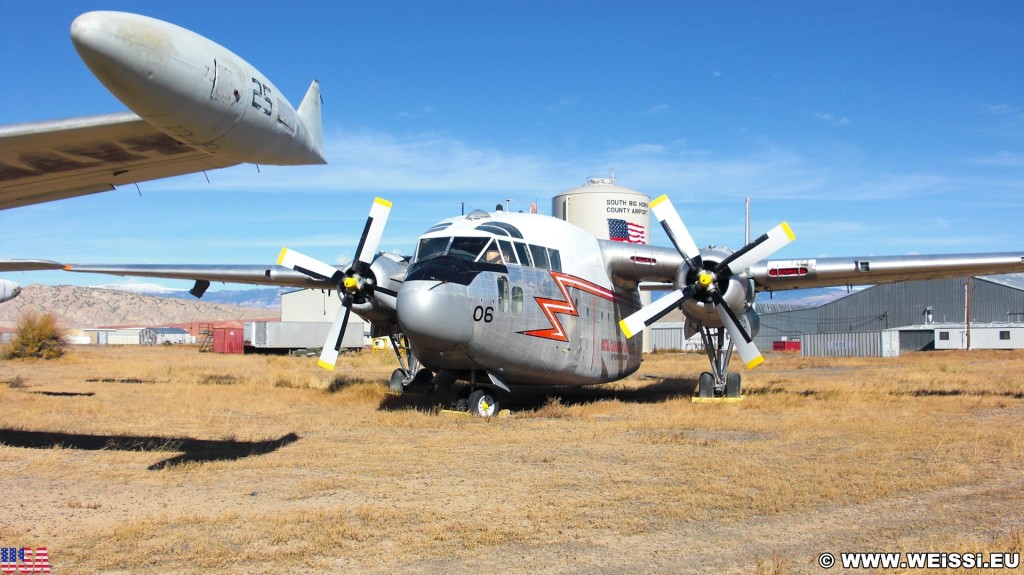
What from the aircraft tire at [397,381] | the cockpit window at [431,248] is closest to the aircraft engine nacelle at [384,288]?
the cockpit window at [431,248]

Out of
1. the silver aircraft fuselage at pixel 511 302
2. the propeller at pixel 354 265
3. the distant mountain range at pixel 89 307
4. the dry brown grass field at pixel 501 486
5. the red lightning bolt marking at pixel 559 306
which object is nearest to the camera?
the dry brown grass field at pixel 501 486

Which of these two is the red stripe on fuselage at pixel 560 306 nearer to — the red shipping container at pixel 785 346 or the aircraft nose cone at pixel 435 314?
the aircraft nose cone at pixel 435 314

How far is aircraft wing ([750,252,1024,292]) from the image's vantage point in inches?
730

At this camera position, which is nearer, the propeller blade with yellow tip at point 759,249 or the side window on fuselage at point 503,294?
the side window on fuselage at point 503,294

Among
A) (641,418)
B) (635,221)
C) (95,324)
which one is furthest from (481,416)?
(95,324)

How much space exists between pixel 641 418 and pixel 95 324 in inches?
7329

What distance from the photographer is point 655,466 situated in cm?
1048

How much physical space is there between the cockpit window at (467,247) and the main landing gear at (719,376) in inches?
288

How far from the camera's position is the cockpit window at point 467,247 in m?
15.5

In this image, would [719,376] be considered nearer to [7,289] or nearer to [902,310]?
[7,289]

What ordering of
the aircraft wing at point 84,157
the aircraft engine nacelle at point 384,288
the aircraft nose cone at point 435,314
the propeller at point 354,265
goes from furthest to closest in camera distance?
the aircraft engine nacelle at point 384,288 < the propeller at point 354,265 < the aircraft nose cone at point 435,314 < the aircraft wing at point 84,157

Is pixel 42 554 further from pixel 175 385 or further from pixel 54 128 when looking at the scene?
pixel 175 385

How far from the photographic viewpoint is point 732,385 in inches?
799

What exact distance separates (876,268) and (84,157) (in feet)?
56.2
